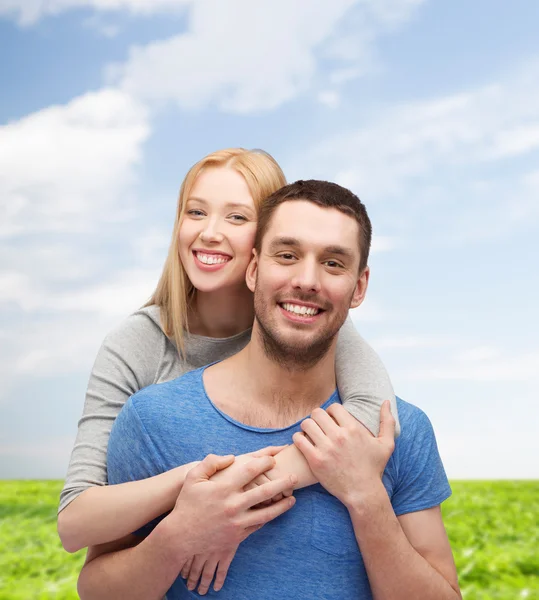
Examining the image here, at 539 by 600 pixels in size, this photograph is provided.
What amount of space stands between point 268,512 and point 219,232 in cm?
107

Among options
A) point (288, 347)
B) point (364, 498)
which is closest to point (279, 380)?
point (288, 347)

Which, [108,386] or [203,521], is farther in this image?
[108,386]

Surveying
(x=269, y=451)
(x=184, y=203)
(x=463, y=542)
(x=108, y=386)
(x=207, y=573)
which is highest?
(x=184, y=203)

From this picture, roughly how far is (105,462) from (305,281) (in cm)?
95

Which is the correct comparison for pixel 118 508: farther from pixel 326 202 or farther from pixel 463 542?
pixel 463 542

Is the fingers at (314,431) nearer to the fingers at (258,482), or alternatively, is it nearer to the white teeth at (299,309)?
the fingers at (258,482)

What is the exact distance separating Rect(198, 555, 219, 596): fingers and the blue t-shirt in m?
0.04

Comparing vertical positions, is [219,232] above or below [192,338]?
above

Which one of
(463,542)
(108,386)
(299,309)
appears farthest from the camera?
(463,542)

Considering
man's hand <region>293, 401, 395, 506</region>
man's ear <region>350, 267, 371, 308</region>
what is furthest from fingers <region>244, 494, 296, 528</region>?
man's ear <region>350, 267, 371, 308</region>

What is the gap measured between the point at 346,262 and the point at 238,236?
53cm

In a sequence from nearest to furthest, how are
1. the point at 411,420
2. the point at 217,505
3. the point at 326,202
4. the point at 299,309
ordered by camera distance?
the point at 217,505 → the point at 299,309 → the point at 326,202 → the point at 411,420

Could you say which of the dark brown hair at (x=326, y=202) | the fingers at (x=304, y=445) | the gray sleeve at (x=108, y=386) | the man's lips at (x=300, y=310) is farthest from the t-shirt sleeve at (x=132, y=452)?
the dark brown hair at (x=326, y=202)

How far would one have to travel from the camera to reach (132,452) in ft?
7.62
